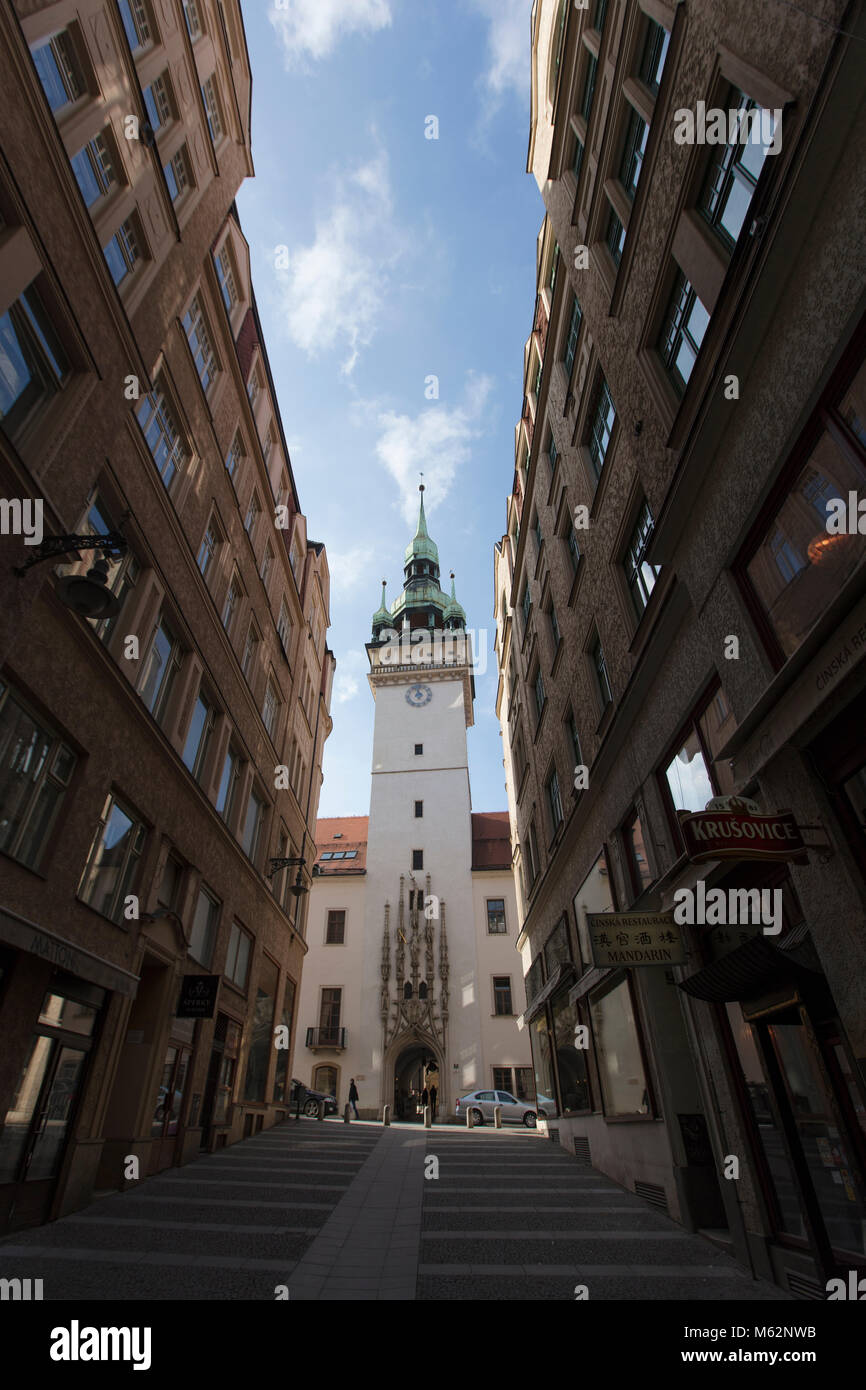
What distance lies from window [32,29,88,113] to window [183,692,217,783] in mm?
11463

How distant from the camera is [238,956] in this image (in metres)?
20.0

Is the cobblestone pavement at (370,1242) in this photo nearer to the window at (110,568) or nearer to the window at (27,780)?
the window at (27,780)

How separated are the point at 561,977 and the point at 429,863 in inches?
1080

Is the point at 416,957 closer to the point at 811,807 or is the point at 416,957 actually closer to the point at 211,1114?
the point at 211,1114

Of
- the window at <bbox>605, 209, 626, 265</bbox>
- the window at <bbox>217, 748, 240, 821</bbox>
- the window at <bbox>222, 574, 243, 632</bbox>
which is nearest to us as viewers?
the window at <bbox>605, 209, 626, 265</bbox>

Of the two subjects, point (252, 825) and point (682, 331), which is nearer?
point (682, 331)

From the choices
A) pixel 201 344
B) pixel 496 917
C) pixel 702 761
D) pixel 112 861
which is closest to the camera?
pixel 702 761

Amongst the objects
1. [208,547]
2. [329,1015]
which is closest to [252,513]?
[208,547]

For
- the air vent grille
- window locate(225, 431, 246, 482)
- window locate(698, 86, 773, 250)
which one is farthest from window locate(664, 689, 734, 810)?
window locate(225, 431, 246, 482)

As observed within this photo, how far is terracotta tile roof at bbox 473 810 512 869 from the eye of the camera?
44969mm

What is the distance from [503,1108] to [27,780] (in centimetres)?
2918

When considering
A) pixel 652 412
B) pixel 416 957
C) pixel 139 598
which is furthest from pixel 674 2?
pixel 416 957

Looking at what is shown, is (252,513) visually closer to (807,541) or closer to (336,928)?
(807,541)

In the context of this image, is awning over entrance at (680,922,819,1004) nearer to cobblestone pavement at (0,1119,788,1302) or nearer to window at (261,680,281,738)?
cobblestone pavement at (0,1119,788,1302)
